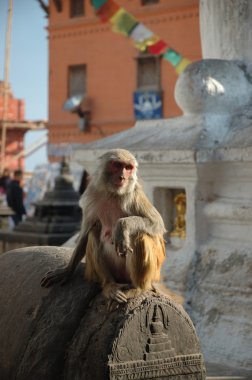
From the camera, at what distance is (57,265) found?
2875 mm

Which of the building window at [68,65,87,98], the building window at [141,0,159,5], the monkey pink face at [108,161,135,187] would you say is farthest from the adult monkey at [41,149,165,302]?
the building window at [68,65,87,98]

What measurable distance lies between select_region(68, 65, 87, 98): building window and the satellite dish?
0.67 ft

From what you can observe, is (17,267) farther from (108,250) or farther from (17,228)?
(17,228)

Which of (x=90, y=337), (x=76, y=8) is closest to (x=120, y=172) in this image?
(x=90, y=337)

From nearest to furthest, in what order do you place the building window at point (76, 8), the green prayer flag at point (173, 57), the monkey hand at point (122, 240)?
the monkey hand at point (122, 240) < the green prayer flag at point (173, 57) < the building window at point (76, 8)

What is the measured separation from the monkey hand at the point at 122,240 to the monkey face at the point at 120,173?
0.62 ft

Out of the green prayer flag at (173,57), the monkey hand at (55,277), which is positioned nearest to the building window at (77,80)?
the green prayer flag at (173,57)

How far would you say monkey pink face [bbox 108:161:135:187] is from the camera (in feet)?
9.25

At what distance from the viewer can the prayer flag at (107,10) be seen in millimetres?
8461

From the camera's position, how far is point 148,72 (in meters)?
18.9

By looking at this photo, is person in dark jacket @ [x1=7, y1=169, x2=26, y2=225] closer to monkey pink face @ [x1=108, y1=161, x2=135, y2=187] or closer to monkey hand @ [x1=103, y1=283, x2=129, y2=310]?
monkey pink face @ [x1=108, y1=161, x2=135, y2=187]

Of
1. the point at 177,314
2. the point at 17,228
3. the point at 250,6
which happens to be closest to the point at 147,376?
the point at 177,314

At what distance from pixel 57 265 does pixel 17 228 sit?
3461 millimetres

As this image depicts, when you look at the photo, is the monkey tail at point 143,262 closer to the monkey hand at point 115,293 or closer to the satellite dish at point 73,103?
the monkey hand at point 115,293
